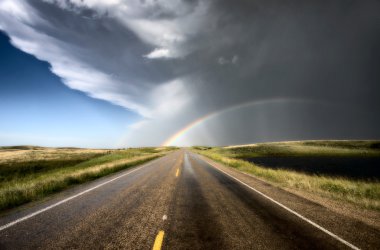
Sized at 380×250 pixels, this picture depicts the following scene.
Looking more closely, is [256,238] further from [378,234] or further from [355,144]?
[355,144]

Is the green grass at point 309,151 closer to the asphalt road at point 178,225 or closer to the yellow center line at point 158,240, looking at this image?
the asphalt road at point 178,225

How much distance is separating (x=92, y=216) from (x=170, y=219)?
2.21m

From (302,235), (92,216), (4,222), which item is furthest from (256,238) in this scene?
(4,222)

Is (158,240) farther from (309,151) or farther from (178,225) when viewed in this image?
(309,151)

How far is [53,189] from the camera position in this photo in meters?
9.49

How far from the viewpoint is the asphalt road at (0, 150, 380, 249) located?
4176 millimetres

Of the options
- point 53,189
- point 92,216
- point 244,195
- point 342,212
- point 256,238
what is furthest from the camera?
point 53,189

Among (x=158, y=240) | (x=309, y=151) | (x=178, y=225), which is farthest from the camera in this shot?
(x=309, y=151)

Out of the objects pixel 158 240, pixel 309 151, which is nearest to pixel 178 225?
pixel 158 240

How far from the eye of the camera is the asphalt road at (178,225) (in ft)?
13.7

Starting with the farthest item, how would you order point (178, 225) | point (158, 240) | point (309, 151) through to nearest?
point (309, 151) → point (178, 225) → point (158, 240)

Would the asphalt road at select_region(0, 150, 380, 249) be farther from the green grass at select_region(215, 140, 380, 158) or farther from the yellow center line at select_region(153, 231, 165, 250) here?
the green grass at select_region(215, 140, 380, 158)

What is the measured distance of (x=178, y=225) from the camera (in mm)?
5129

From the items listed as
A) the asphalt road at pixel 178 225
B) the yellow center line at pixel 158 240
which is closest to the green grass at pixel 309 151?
the asphalt road at pixel 178 225
